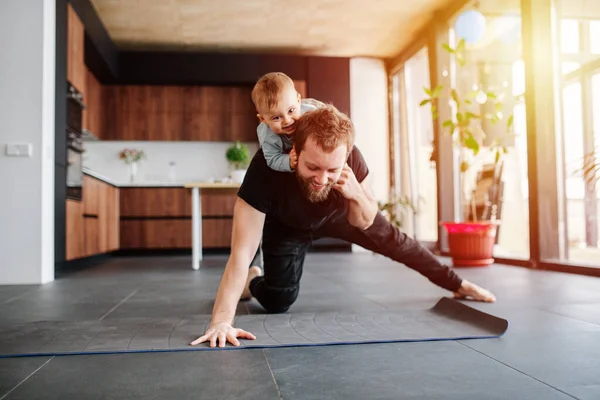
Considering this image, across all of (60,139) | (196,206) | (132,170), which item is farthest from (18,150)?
(132,170)

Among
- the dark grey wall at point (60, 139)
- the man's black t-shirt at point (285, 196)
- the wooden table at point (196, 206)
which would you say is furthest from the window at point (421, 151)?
the man's black t-shirt at point (285, 196)

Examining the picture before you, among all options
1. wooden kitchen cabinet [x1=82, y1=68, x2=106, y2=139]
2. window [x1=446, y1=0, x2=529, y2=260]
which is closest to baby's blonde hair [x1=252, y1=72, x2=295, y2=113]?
window [x1=446, y1=0, x2=529, y2=260]

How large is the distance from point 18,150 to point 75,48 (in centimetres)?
180

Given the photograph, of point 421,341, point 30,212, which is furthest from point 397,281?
point 30,212

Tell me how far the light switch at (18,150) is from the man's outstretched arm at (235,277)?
2.72 m

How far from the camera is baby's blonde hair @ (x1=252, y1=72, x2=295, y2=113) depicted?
6.44ft

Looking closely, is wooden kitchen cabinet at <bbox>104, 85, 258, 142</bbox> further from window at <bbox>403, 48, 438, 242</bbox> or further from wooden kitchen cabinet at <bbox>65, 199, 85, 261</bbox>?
wooden kitchen cabinet at <bbox>65, 199, 85, 261</bbox>

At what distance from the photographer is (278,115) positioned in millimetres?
2006

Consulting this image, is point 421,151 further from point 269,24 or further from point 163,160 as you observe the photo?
point 163,160

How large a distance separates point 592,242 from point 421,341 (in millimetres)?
3162

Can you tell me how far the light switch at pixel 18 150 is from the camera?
4086 millimetres

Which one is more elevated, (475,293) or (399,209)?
(399,209)

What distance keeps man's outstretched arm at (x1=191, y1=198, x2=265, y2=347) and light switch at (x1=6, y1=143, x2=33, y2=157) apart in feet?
8.94

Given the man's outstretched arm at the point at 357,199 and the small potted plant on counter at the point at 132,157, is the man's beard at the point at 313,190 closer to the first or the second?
the man's outstretched arm at the point at 357,199
